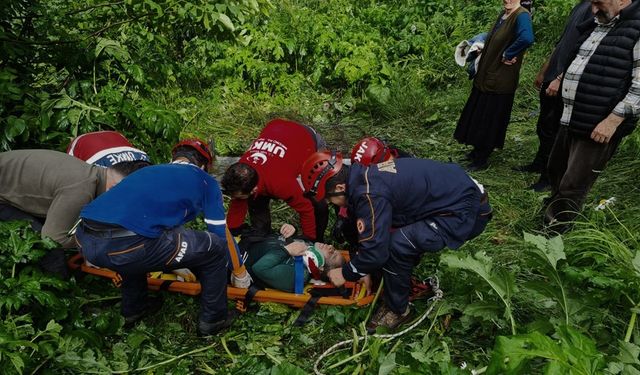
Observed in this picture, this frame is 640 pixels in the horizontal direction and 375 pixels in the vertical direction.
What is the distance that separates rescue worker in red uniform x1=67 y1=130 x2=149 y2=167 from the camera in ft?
12.1

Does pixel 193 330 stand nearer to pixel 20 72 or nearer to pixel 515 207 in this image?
pixel 20 72

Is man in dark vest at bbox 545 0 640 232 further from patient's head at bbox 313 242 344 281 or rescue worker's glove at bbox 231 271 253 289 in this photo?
rescue worker's glove at bbox 231 271 253 289

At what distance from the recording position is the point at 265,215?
442 centimetres

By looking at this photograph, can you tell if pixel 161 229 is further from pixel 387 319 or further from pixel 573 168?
pixel 573 168

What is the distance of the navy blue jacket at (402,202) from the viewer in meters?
3.00

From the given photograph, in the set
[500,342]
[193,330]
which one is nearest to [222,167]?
[193,330]

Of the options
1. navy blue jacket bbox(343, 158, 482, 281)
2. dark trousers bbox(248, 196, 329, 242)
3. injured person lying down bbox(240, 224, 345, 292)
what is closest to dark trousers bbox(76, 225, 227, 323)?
injured person lying down bbox(240, 224, 345, 292)

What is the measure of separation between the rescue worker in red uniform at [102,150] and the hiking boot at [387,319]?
204 cm

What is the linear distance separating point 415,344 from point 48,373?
82.6 inches

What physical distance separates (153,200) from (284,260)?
122 cm

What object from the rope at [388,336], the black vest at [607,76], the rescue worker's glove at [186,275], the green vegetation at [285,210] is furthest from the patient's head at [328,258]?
the black vest at [607,76]

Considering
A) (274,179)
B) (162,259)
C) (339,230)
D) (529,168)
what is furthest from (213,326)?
(529,168)

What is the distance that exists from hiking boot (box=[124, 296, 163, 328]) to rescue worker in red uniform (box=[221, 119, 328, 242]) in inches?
33.9

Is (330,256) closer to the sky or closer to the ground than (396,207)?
closer to the ground
